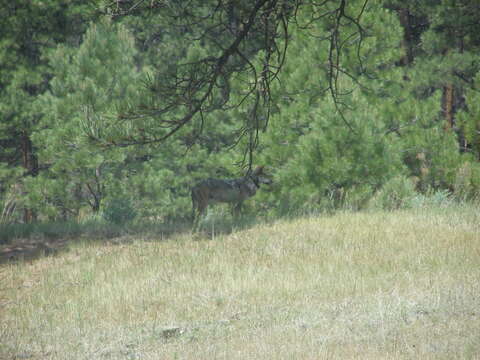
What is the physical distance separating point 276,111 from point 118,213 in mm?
4740

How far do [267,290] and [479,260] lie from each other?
2.65 m

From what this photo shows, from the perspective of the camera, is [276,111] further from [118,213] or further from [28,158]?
[28,158]

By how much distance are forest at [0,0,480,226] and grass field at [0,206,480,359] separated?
1845mm

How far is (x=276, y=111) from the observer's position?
14.3m

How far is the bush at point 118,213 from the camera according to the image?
40.0ft

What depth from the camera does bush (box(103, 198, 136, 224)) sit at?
12188mm

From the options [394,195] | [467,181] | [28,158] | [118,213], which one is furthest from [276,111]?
[28,158]

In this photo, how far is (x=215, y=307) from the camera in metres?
6.12

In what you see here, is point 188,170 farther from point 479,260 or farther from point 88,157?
point 479,260

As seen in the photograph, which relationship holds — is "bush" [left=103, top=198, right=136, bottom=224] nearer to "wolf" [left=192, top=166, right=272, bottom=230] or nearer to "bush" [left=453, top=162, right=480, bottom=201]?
"wolf" [left=192, top=166, right=272, bottom=230]

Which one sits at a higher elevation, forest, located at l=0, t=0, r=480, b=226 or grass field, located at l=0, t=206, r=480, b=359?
forest, located at l=0, t=0, r=480, b=226

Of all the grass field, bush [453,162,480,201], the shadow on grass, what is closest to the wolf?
the shadow on grass

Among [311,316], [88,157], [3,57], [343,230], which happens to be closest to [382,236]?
[343,230]

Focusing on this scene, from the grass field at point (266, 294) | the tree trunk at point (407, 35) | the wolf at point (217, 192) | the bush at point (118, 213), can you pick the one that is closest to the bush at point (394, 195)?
the grass field at point (266, 294)
